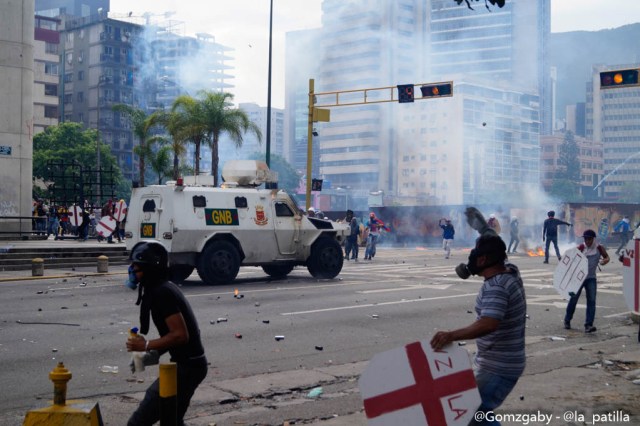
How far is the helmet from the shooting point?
4664 millimetres

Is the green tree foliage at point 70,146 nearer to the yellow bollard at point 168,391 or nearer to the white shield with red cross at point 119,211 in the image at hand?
the white shield with red cross at point 119,211

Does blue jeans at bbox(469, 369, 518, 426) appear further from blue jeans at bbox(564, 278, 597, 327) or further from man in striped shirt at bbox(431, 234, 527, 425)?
blue jeans at bbox(564, 278, 597, 327)

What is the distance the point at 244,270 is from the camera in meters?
22.8

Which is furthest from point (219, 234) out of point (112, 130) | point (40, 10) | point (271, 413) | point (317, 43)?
point (40, 10)

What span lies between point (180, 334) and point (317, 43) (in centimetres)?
9806

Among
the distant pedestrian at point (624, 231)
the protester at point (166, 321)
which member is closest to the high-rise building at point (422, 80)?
the distant pedestrian at point (624, 231)

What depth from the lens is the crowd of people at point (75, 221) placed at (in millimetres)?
30953

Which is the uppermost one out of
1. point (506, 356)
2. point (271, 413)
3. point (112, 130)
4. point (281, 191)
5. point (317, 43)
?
point (317, 43)

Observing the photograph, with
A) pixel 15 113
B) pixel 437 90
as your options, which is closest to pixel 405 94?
pixel 437 90

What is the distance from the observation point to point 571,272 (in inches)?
467

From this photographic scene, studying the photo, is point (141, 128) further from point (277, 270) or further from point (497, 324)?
point (497, 324)

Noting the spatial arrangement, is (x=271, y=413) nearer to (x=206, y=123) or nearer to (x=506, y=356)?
(x=506, y=356)

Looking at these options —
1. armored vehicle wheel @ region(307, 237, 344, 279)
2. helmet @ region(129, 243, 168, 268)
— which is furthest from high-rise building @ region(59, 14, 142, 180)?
helmet @ region(129, 243, 168, 268)

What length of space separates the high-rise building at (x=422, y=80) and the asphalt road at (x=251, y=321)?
6922 cm
